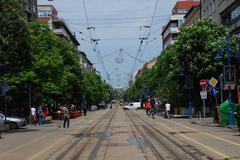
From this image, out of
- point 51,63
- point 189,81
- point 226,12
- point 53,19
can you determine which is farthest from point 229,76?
point 53,19

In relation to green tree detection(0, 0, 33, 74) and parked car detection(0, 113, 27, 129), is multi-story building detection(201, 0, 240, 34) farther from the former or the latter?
green tree detection(0, 0, 33, 74)

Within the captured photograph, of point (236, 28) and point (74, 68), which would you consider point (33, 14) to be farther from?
point (236, 28)

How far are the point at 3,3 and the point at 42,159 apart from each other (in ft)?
63.7

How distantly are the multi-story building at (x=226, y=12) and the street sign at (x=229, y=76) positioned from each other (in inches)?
929

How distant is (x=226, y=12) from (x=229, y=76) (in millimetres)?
30976

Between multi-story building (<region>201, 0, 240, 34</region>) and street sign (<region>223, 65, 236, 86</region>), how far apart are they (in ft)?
77.4

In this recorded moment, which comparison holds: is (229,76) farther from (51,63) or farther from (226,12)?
(226,12)

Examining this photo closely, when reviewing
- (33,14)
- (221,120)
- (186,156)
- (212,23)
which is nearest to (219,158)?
(186,156)

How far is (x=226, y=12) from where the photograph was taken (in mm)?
63344

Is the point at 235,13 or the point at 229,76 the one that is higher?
the point at 235,13

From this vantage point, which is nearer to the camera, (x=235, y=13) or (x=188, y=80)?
(x=188, y=80)

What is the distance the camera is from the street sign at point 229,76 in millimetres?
33656

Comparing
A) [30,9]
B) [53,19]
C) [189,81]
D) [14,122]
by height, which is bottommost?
[14,122]

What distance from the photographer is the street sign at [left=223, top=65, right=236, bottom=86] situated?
33.7 meters
